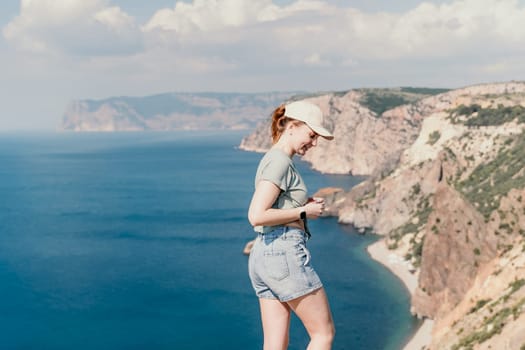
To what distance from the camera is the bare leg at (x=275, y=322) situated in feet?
Answer: 24.3

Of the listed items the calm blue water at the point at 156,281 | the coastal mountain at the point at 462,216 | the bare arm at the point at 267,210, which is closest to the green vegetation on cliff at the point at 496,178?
the coastal mountain at the point at 462,216

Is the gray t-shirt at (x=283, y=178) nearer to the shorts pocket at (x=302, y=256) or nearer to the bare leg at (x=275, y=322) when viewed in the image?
the shorts pocket at (x=302, y=256)

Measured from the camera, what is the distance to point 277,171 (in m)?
6.74

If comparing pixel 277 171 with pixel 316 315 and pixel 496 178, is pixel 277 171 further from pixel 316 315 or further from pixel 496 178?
pixel 496 178

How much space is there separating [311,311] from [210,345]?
54.6 meters

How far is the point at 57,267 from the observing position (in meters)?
87.9

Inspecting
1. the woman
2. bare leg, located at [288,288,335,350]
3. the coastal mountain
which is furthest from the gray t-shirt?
the coastal mountain

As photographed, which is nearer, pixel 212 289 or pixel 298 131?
pixel 298 131

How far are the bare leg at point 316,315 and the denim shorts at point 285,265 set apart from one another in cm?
14

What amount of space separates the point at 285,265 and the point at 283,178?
3.38ft

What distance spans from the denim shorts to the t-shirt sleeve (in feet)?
1.95

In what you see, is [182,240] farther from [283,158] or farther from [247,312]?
[283,158]

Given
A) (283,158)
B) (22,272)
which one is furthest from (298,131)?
(22,272)

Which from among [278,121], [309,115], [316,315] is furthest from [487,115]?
[316,315]
